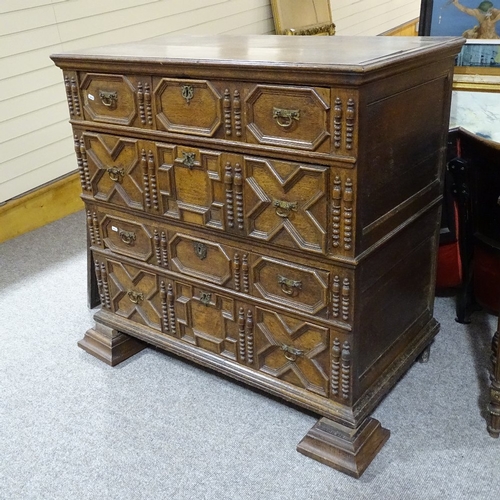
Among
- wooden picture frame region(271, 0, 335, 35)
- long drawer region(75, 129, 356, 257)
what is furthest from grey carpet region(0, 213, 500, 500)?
wooden picture frame region(271, 0, 335, 35)

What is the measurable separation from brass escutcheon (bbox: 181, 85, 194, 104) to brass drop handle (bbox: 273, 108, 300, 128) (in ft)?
0.92

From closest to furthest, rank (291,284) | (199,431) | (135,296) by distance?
(291,284)
(199,431)
(135,296)

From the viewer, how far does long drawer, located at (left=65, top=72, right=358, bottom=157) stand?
1.47 meters

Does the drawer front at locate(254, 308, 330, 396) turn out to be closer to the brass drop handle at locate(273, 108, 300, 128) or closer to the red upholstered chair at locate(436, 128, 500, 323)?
the brass drop handle at locate(273, 108, 300, 128)

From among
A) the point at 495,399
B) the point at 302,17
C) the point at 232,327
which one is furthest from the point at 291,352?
the point at 302,17

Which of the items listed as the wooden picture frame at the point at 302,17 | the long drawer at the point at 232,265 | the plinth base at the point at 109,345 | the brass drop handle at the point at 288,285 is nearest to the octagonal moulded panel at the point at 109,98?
the long drawer at the point at 232,265

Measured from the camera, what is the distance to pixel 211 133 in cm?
170

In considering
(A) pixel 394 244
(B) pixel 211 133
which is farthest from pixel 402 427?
(B) pixel 211 133

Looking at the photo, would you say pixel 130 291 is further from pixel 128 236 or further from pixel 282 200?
pixel 282 200

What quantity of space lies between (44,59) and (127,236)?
1758 millimetres

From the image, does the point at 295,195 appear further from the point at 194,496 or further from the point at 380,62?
the point at 194,496

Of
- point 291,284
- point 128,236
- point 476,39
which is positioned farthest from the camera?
point 476,39

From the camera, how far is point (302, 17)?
5121 millimetres

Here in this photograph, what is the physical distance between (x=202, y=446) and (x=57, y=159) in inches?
89.9
